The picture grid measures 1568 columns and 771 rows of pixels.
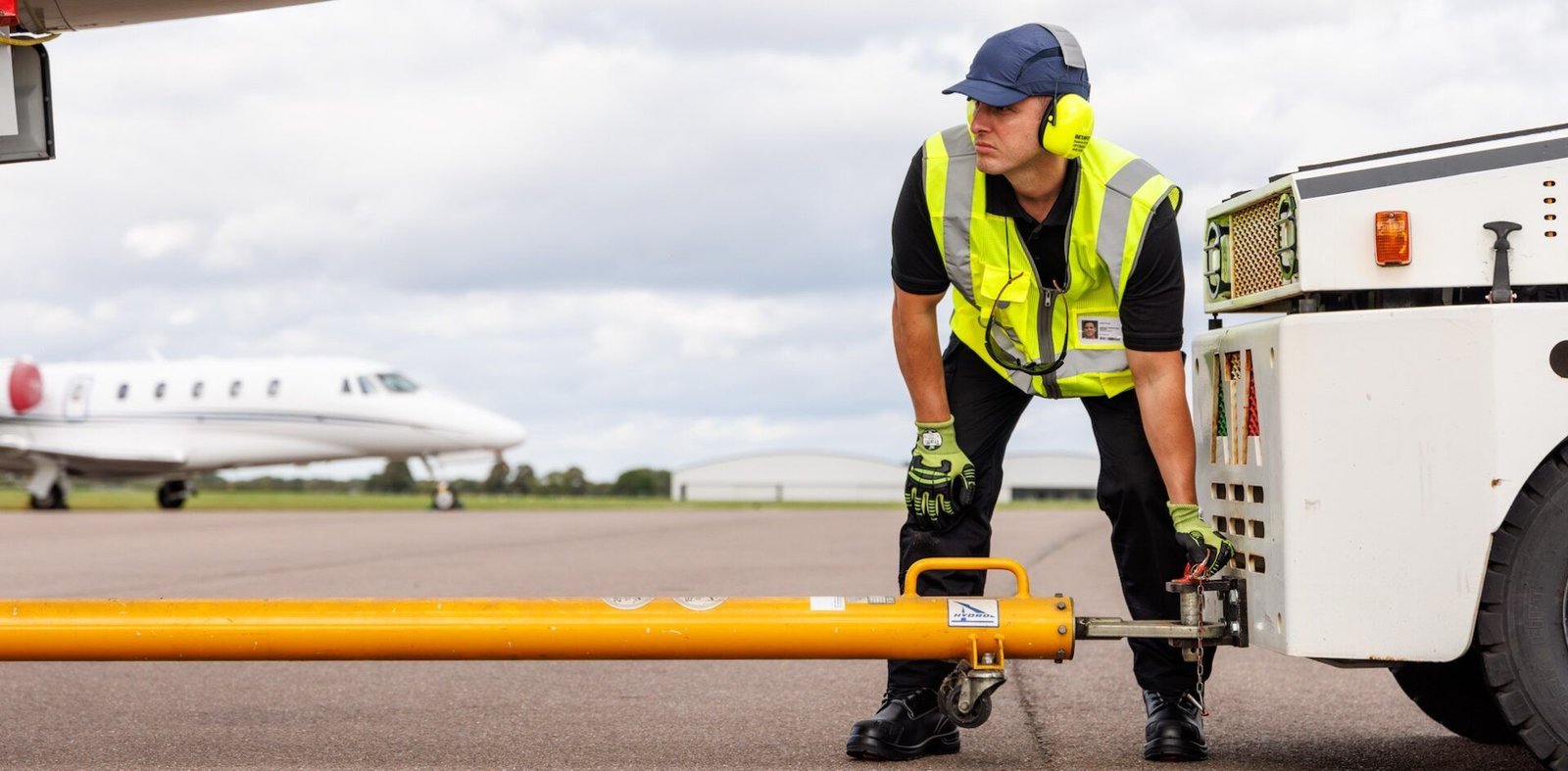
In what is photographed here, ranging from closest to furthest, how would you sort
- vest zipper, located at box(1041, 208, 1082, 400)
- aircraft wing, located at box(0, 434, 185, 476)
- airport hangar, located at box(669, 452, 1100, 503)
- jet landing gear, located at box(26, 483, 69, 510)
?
vest zipper, located at box(1041, 208, 1082, 400)
aircraft wing, located at box(0, 434, 185, 476)
jet landing gear, located at box(26, 483, 69, 510)
airport hangar, located at box(669, 452, 1100, 503)

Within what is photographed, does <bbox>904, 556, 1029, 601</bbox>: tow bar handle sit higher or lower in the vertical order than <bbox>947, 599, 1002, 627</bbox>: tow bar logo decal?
higher

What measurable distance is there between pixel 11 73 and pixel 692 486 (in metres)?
57.8

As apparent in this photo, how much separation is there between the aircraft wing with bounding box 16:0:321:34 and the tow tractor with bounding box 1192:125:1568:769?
289cm

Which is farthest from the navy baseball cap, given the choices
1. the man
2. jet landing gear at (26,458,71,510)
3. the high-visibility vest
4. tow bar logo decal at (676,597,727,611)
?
jet landing gear at (26,458,71,510)

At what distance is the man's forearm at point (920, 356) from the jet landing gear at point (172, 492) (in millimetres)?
31248

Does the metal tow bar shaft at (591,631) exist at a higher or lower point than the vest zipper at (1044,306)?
lower

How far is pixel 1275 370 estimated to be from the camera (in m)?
3.23

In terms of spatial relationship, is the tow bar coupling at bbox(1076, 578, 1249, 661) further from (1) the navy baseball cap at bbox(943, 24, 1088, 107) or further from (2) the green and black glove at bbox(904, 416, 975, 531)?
(1) the navy baseball cap at bbox(943, 24, 1088, 107)

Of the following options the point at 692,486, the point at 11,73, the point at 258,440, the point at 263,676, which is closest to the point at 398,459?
the point at 258,440

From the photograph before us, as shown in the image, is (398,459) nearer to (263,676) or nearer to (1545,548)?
(263,676)

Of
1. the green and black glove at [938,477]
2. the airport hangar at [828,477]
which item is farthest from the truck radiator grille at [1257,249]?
the airport hangar at [828,477]

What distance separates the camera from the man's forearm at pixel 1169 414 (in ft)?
12.1

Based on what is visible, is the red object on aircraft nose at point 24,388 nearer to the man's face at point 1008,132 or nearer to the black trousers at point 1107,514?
the black trousers at point 1107,514

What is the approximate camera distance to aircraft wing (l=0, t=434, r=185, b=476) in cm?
3003
